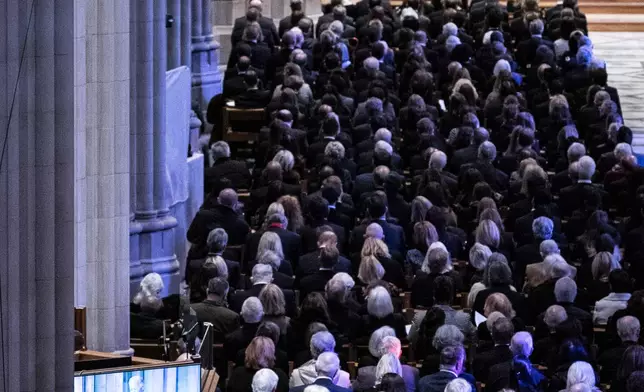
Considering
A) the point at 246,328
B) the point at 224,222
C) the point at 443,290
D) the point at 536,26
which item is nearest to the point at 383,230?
the point at 224,222

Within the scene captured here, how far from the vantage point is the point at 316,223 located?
17797mm

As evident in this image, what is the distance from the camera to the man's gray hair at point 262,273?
1579 centimetres

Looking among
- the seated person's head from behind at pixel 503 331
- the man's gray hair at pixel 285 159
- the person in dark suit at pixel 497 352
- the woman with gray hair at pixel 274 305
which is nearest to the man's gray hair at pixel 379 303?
the woman with gray hair at pixel 274 305

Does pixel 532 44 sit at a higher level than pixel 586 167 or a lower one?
higher

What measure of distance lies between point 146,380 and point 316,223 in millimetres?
5623

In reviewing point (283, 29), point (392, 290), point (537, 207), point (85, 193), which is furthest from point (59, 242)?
point (283, 29)

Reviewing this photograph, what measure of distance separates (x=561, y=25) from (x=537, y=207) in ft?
22.8

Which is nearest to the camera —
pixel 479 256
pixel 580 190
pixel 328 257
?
pixel 328 257

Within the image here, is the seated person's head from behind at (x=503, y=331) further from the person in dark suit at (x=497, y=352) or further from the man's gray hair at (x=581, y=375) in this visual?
the man's gray hair at (x=581, y=375)

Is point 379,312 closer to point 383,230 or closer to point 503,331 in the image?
point 503,331

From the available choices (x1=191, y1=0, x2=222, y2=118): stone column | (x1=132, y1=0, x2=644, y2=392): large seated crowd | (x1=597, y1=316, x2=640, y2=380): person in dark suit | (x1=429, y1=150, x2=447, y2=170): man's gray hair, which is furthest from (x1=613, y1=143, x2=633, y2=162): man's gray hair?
(x1=191, y1=0, x2=222, y2=118): stone column

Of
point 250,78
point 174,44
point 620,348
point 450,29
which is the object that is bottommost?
point 620,348

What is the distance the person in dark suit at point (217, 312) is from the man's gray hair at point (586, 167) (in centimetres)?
508

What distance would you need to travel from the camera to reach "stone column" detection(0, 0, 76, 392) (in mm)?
10406
